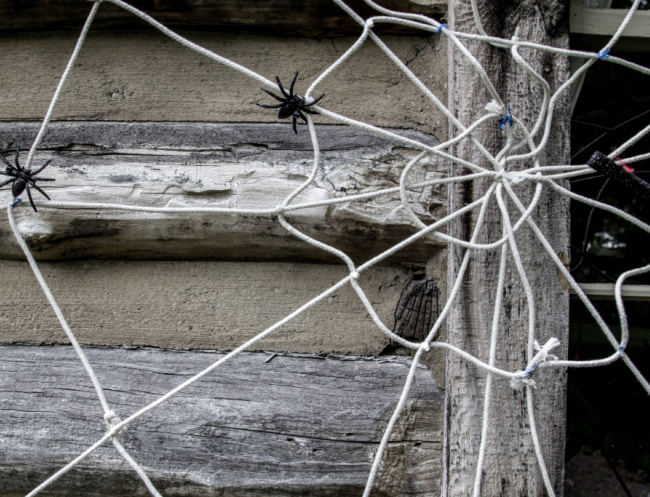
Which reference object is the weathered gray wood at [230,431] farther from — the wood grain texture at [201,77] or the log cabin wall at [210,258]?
the wood grain texture at [201,77]

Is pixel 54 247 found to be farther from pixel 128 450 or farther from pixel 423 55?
pixel 423 55

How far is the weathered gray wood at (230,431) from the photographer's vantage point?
66 cm

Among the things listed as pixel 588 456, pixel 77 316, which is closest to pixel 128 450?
pixel 77 316

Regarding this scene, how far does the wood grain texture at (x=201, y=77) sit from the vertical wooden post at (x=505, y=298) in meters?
0.10

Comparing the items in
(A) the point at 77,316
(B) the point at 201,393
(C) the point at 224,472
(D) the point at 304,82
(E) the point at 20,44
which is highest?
(E) the point at 20,44

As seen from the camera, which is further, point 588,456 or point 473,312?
point 588,456

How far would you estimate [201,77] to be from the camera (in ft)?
2.50

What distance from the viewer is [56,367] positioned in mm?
707

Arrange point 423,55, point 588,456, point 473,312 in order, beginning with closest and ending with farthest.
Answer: point 473,312
point 423,55
point 588,456

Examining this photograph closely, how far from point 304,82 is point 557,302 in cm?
50

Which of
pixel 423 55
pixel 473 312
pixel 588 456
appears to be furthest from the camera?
pixel 588 456

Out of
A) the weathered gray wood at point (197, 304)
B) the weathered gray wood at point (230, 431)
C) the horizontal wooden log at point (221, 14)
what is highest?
the horizontal wooden log at point (221, 14)

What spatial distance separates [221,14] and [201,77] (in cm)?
10

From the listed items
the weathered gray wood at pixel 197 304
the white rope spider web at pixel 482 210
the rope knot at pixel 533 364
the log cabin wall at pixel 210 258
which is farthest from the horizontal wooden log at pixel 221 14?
the rope knot at pixel 533 364
